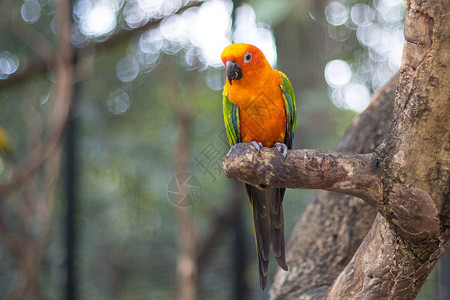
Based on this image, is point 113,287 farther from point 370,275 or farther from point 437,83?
point 437,83

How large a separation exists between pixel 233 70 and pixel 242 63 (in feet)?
0.15

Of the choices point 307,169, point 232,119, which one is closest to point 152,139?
point 232,119

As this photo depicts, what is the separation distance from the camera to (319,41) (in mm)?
2307

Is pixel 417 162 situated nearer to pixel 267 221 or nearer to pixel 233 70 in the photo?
pixel 267 221

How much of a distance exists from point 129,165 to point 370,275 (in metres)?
1.89

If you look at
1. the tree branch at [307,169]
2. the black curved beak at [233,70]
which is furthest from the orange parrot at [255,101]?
the tree branch at [307,169]

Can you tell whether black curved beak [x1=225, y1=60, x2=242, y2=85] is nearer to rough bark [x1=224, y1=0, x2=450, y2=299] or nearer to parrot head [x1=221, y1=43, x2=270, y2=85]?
parrot head [x1=221, y1=43, x2=270, y2=85]

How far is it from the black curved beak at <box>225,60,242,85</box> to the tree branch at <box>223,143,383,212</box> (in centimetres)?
66

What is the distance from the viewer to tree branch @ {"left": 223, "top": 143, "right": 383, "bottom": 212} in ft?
3.02

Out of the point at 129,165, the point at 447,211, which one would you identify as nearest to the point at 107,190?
the point at 129,165

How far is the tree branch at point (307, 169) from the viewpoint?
0.92 m

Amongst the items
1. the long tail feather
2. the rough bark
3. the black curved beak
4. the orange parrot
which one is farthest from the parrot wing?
the rough bark

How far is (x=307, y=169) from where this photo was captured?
36.3 inches

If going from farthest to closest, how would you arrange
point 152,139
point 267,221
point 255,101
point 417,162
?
point 152,139, point 255,101, point 267,221, point 417,162
